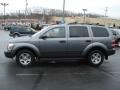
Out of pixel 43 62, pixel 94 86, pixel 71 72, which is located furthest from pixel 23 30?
pixel 94 86

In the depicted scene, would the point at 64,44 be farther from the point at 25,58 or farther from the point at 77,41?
the point at 25,58

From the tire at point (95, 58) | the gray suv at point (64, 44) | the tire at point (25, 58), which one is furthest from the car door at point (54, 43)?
the tire at point (95, 58)

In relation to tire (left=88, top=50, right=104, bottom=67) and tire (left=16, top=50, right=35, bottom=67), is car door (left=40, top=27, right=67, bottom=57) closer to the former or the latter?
tire (left=16, top=50, right=35, bottom=67)

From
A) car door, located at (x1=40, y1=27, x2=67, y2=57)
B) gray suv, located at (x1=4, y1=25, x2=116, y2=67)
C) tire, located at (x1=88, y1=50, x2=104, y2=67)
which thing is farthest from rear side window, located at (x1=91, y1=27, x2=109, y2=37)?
car door, located at (x1=40, y1=27, x2=67, y2=57)

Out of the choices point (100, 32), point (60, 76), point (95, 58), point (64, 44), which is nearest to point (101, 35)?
point (100, 32)

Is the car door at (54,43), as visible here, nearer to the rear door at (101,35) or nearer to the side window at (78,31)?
the side window at (78,31)

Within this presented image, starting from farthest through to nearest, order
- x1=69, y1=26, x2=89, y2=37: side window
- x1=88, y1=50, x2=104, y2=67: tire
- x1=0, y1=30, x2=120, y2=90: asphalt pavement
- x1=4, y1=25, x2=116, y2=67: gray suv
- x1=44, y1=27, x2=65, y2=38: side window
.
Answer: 1. x1=88, y1=50, x2=104, y2=67: tire
2. x1=69, y1=26, x2=89, y2=37: side window
3. x1=44, y1=27, x2=65, y2=38: side window
4. x1=4, y1=25, x2=116, y2=67: gray suv
5. x1=0, y1=30, x2=120, y2=90: asphalt pavement

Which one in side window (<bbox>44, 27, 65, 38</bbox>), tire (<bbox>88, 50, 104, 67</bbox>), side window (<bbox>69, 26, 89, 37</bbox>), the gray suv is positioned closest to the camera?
the gray suv

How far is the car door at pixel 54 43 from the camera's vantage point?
1045cm

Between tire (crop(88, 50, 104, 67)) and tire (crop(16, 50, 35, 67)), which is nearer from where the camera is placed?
tire (crop(16, 50, 35, 67))

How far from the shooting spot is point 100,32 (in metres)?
11.1

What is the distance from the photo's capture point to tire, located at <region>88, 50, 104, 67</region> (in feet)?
36.0

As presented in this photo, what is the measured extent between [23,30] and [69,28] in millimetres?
24904

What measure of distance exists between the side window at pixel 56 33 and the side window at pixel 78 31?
0.35 m
